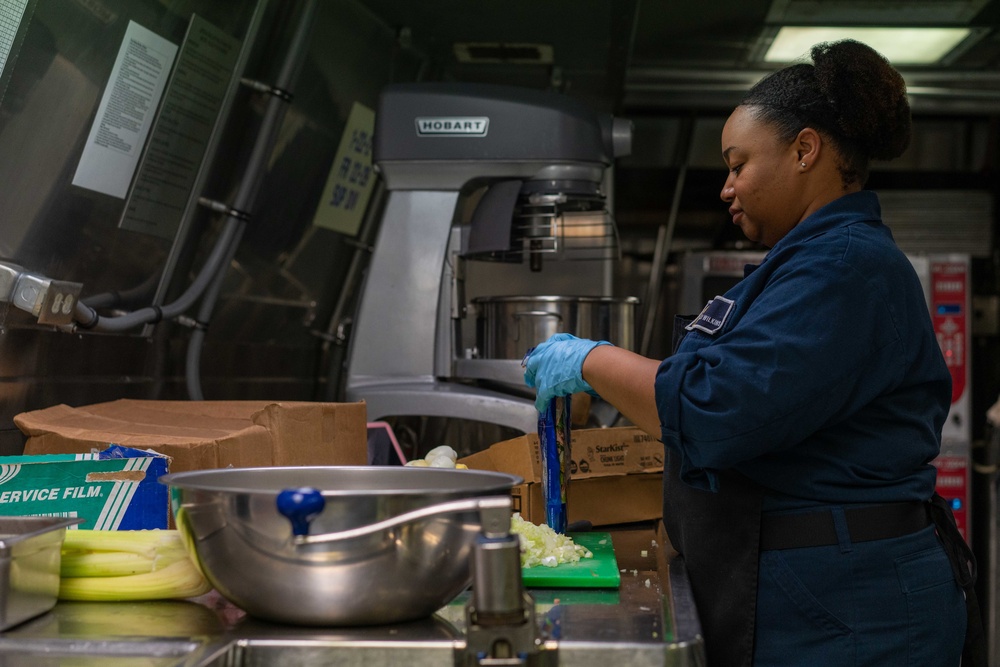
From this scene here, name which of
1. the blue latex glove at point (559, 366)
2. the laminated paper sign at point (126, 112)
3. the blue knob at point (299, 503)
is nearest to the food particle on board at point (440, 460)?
the blue latex glove at point (559, 366)

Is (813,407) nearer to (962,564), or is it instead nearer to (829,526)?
(829,526)

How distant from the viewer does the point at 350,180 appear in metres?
3.30

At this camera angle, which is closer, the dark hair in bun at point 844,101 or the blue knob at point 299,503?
the blue knob at point 299,503

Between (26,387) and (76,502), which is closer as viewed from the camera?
(76,502)

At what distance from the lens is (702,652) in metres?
1.05

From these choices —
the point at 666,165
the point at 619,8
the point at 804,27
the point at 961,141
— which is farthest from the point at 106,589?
the point at 961,141

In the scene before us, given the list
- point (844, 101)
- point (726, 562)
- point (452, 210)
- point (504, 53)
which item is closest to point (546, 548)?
point (726, 562)

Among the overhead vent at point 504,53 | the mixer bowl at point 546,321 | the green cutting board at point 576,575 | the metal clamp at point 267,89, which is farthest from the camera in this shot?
the overhead vent at point 504,53

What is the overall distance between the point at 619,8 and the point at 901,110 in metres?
1.69

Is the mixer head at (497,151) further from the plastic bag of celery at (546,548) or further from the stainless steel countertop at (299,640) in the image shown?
the stainless steel countertop at (299,640)

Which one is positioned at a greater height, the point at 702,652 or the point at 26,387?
the point at 26,387

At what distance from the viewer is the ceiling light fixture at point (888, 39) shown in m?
3.69

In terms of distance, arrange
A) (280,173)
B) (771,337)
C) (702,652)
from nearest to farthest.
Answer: (702,652) → (771,337) → (280,173)

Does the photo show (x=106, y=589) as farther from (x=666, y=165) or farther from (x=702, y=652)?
(x=666, y=165)
